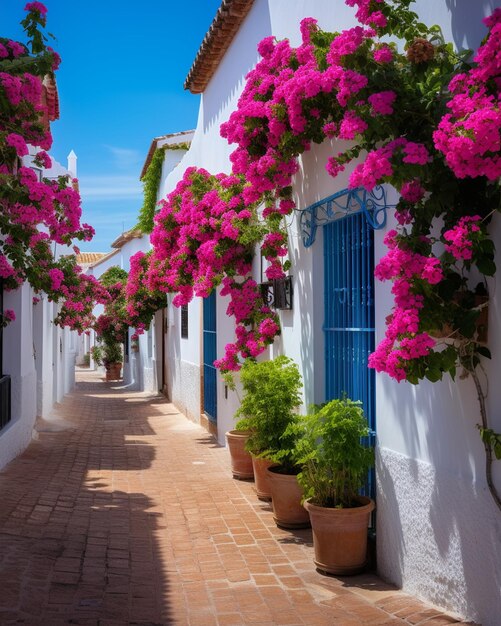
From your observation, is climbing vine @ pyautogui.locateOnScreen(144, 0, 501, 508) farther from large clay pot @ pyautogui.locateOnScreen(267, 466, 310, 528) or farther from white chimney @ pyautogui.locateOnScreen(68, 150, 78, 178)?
white chimney @ pyautogui.locateOnScreen(68, 150, 78, 178)

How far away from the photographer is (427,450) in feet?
15.8

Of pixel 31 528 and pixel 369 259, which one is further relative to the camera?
pixel 31 528

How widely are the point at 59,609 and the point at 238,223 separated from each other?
558cm

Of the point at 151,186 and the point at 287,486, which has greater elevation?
the point at 151,186

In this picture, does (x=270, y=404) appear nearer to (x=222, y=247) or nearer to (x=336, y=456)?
(x=336, y=456)

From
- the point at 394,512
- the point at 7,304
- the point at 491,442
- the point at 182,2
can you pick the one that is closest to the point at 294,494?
the point at 394,512

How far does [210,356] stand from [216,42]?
588 centimetres

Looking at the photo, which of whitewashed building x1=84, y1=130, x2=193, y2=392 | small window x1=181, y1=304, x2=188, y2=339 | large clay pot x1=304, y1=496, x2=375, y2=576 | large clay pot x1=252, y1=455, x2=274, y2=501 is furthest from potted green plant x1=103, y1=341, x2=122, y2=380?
large clay pot x1=304, y1=496, x2=375, y2=576

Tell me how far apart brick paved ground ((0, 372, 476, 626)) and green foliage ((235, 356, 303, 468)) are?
2.46 feet

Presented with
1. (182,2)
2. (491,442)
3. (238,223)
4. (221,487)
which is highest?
(182,2)

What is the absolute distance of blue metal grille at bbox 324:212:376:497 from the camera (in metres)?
6.18

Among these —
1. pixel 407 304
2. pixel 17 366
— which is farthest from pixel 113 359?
pixel 407 304

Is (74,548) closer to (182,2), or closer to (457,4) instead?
(457,4)

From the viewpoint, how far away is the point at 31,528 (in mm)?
6762
